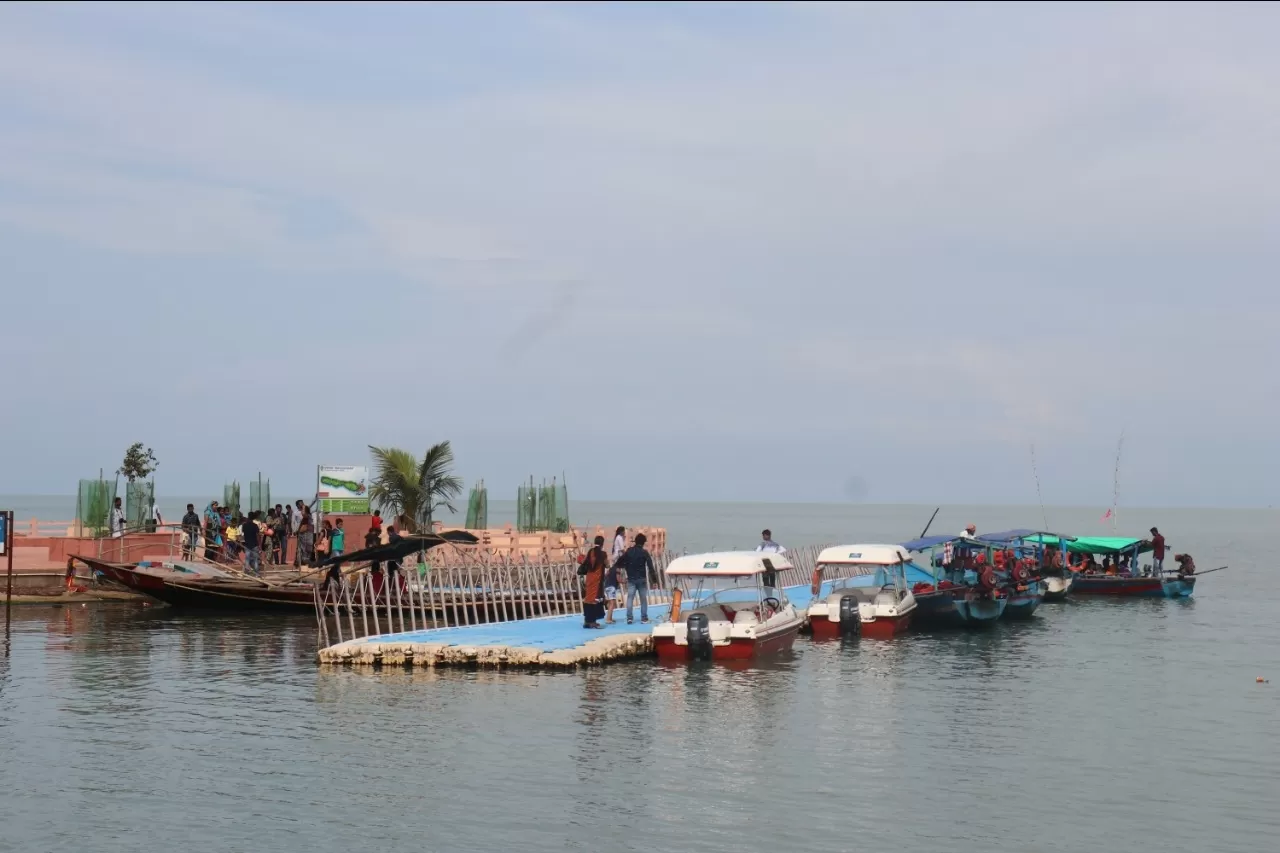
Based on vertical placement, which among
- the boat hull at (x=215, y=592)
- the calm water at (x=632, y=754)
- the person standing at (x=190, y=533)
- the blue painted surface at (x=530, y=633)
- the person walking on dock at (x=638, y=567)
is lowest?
the calm water at (x=632, y=754)

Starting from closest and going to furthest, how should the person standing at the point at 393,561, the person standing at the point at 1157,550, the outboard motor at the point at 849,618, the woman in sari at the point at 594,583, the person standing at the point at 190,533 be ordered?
the woman in sari at the point at 594,583 < the person standing at the point at 393,561 < the outboard motor at the point at 849,618 < the person standing at the point at 190,533 < the person standing at the point at 1157,550

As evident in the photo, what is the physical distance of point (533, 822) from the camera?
14.9m

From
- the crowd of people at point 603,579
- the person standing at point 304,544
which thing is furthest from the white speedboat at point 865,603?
the person standing at point 304,544

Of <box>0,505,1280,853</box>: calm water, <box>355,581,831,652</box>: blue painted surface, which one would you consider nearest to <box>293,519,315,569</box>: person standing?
<box>0,505,1280,853</box>: calm water

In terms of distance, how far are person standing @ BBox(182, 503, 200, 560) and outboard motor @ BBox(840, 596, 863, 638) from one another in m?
20.1

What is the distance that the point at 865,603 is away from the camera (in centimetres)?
3262

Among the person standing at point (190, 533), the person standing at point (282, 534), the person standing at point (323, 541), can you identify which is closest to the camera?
the person standing at point (323, 541)

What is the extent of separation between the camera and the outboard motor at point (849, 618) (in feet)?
104

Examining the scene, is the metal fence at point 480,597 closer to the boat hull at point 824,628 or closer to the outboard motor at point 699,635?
the boat hull at point 824,628

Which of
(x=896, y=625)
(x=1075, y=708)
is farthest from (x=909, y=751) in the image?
(x=896, y=625)

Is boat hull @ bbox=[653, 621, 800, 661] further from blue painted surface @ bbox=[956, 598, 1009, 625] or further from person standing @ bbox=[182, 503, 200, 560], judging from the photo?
person standing @ bbox=[182, 503, 200, 560]

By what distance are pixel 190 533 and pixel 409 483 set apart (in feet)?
25.2

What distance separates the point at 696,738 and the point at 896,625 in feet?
47.6

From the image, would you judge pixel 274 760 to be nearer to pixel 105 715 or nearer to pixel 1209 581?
pixel 105 715
